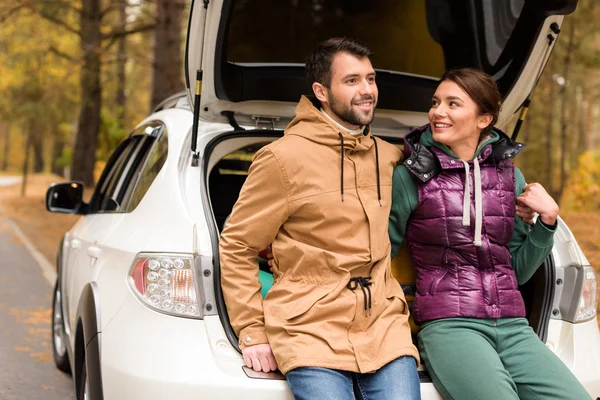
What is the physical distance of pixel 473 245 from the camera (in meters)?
3.15

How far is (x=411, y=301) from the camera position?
3586mm

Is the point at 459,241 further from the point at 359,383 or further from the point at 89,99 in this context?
the point at 89,99

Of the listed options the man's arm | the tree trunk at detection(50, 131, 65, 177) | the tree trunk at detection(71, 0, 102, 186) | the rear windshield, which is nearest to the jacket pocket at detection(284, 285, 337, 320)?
the man's arm

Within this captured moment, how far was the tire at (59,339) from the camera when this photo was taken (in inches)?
221

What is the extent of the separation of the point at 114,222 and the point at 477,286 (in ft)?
6.04

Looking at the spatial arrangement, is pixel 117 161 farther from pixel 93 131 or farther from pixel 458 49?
pixel 93 131

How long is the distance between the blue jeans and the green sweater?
62cm

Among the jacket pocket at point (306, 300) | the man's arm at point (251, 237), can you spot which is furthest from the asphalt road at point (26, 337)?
the jacket pocket at point (306, 300)

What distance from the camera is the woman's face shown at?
3326 millimetres

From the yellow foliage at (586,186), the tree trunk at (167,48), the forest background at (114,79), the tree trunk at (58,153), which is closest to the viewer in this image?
the tree trunk at (167,48)

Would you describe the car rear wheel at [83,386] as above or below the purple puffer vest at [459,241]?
below

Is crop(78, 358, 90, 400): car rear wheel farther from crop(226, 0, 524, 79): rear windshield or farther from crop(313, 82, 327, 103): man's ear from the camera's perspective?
crop(226, 0, 524, 79): rear windshield

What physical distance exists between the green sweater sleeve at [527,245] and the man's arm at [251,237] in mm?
1088

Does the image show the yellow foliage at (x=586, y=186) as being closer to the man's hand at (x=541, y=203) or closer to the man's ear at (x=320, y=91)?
the man's hand at (x=541, y=203)
